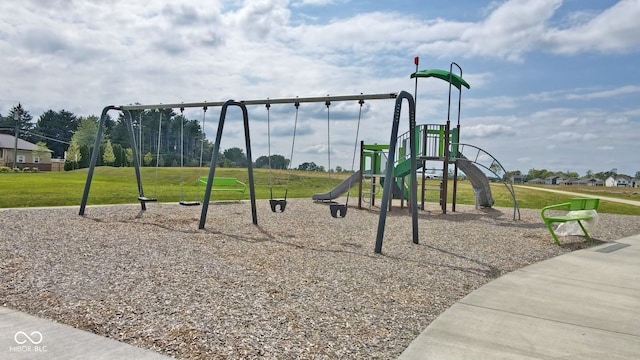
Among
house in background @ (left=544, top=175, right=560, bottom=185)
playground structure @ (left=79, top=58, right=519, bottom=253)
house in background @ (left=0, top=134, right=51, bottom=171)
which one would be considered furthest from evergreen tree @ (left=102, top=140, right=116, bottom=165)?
house in background @ (left=544, top=175, right=560, bottom=185)

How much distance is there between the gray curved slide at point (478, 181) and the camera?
1605 cm

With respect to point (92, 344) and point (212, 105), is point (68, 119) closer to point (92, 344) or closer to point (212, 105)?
point (212, 105)

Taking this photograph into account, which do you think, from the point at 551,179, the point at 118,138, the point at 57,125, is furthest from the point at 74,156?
the point at 551,179

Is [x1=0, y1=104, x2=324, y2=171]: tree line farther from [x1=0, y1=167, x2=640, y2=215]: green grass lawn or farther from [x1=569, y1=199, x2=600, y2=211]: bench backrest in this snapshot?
[x1=569, y1=199, x2=600, y2=211]: bench backrest

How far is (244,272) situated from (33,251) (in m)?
3.42

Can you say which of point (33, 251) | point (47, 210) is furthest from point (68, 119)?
point (33, 251)

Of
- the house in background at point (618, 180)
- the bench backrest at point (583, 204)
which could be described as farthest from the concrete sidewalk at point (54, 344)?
the house in background at point (618, 180)

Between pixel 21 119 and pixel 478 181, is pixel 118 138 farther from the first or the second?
pixel 478 181

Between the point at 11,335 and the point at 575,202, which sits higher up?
the point at 575,202

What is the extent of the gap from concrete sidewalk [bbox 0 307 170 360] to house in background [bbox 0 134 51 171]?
202 feet

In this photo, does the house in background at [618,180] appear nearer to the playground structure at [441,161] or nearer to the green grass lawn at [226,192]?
the green grass lawn at [226,192]

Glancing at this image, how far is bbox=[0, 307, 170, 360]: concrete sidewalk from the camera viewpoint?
3.15m

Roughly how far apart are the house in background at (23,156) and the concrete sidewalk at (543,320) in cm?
6299

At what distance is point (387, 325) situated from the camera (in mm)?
4023
